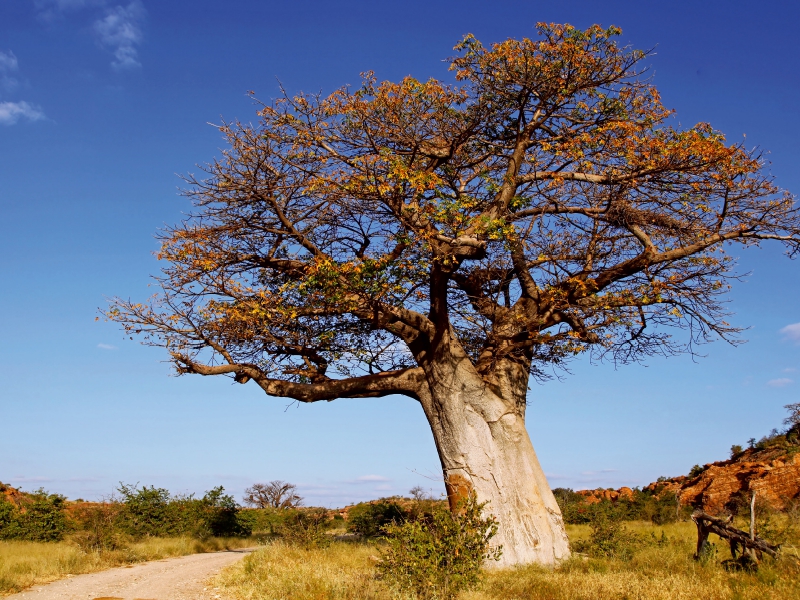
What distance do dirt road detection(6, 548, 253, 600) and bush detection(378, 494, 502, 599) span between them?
2621 millimetres

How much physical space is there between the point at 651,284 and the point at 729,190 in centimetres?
206

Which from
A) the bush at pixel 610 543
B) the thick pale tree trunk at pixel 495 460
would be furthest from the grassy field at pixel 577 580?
the thick pale tree trunk at pixel 495 460

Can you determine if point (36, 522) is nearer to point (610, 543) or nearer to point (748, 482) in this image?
point (610, 543)

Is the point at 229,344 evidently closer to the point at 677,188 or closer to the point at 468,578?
the point at 468,578

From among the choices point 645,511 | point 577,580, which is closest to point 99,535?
point 577,580

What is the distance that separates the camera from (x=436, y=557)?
6898mm

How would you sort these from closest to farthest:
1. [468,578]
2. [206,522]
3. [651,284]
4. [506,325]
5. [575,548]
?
[468,578], [651,284], [506,325], [575,548], [206,522]

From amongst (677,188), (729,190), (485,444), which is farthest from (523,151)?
(485,444)

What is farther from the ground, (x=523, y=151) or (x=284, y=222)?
(x=523, y=151)

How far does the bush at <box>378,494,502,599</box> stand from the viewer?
6.70 metres

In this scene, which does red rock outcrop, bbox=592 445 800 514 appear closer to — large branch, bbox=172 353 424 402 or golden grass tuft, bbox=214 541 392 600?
large branch, bbox=172 353 424 402

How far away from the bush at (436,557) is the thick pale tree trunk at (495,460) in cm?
212

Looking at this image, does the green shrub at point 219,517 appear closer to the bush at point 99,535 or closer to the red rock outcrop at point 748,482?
the bush at point 99,535

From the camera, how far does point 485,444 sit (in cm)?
998
